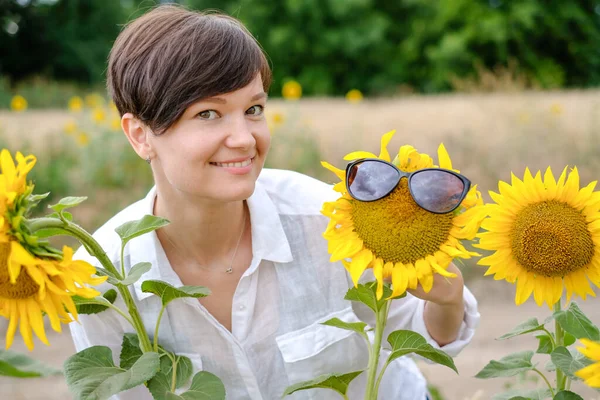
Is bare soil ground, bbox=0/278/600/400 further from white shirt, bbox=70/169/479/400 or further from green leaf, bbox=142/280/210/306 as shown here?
green leaf, bbox=142/280/210/306

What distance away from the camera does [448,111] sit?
24.4 ft

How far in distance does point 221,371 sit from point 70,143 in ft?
16.1

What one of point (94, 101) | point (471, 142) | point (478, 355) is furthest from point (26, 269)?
point (471, 142)

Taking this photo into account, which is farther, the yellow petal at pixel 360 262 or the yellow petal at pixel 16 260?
the yellow petal at pixel 360 262

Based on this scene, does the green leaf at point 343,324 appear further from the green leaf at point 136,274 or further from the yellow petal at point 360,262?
the green leaf at point 136,274

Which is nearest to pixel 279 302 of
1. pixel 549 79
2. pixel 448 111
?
pixel 448 111

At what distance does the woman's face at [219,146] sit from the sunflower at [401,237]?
0.38 meters

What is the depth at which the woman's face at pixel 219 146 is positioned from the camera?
54.2 inches

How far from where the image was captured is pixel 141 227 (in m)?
1.10

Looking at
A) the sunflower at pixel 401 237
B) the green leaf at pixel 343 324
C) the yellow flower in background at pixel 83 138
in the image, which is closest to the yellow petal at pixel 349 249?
the sunflower at pixel 401 237

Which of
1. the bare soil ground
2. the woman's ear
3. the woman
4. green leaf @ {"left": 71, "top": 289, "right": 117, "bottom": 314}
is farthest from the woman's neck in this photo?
the bare soil ground

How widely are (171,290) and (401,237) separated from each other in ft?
1.16

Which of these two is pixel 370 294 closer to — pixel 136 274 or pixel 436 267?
pixel 436 267

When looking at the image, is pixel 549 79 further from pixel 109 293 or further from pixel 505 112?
pixel 109 293
